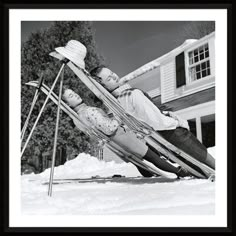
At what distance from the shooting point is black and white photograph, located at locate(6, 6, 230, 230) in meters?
2.72

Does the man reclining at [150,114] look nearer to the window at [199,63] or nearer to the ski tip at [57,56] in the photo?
the ski tip at [57,56]

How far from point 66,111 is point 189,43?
117cm

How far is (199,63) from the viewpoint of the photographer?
9.81ft

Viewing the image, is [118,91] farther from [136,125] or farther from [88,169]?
[88,169]

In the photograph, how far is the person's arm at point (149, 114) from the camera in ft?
9.63

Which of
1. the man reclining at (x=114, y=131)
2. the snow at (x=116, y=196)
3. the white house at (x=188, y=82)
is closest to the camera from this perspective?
the snow at (x=116, y=196)

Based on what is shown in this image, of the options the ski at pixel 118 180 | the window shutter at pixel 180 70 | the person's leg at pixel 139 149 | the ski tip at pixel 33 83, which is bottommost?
the ski at pixel 118 180

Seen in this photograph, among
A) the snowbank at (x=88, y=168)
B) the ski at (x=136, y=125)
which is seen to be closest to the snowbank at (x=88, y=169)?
the snowbank at (x=88, y=168)

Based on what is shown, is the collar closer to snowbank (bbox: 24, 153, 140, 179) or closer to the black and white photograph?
the black and white photograph

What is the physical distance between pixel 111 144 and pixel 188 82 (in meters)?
0.85

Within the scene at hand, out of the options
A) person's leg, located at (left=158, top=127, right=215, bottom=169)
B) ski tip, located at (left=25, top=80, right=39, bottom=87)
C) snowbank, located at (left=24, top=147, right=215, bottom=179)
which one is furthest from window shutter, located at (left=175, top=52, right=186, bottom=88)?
ski tip, located at (left=25, top=80, right=39, bottom=87)

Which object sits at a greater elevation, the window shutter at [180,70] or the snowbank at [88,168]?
the window shutter at [180,70]

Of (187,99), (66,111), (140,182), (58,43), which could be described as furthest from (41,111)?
(187,99)

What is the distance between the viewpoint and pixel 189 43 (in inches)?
117
